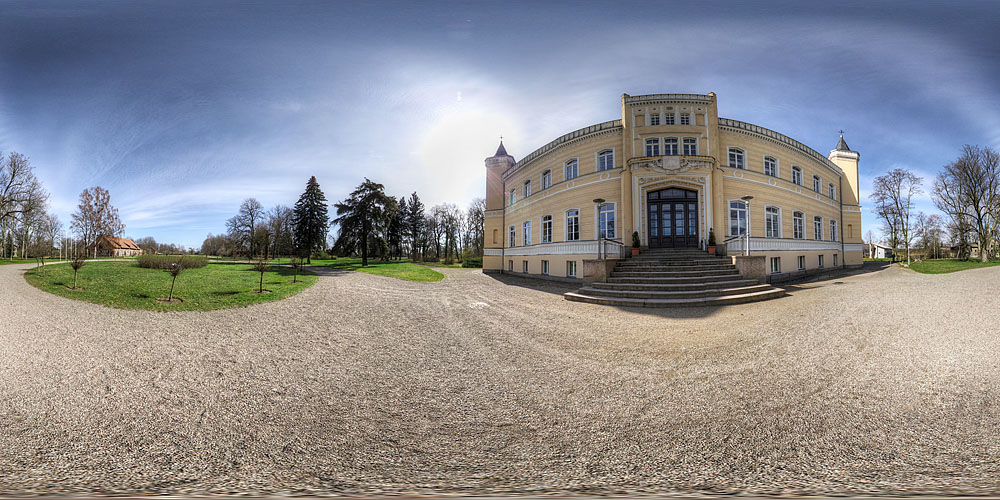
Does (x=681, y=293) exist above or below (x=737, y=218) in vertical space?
below

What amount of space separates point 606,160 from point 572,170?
5.69ft

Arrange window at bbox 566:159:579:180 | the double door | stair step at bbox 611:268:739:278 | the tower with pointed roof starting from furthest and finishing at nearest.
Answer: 1. the tower with pointed roof
2. window at bbox 566:159:579:180
3. the double door
4. stair step at bbox 611:268:739:278

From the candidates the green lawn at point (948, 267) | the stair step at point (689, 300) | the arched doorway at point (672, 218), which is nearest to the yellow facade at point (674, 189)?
the arched doorway at point (672, 218)

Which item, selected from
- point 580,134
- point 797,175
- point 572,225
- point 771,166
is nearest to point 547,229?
point 572,225

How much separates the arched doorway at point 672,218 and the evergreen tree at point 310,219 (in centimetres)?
2806

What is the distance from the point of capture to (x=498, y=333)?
19.5ft

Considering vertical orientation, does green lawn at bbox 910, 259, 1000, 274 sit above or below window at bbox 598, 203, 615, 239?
below

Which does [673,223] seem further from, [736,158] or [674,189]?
[736,158]

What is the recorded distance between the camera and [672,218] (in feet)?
47.5

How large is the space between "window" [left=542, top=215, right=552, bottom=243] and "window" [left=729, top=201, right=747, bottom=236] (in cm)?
761

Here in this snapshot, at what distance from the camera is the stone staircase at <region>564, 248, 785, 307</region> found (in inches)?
361

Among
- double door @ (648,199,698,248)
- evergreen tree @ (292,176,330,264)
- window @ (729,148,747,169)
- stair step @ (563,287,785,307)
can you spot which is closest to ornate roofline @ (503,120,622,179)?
double door @ (648,199,698,248)

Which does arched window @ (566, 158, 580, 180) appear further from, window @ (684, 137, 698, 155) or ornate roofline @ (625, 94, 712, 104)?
window @ (684, 137, 698, 155)

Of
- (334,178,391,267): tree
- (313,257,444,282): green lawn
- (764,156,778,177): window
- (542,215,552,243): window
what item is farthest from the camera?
(334,178,391,267): tree
